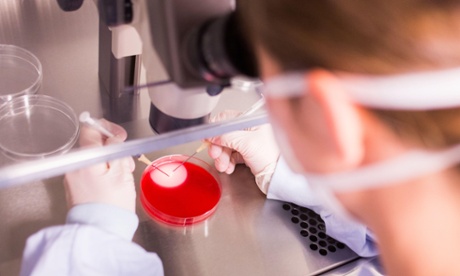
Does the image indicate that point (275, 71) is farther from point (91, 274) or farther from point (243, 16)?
point (91, 274)

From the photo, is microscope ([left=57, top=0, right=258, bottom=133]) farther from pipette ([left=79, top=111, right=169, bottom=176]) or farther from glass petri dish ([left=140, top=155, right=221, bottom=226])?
glass petri dish ([left=140, top=155, right=221, bottom=226])

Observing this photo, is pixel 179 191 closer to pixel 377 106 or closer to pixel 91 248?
pixel 91 248

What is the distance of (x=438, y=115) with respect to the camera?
18.0 inches

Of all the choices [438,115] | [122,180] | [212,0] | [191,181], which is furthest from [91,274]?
[438,115]

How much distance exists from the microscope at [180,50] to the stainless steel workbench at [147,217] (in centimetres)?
9

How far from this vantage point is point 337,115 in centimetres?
46

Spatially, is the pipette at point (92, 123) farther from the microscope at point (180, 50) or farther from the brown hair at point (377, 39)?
the brown hair at point (377, 39)

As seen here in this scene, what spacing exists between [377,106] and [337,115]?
0.12 feet

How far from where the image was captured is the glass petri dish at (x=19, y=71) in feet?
2.91

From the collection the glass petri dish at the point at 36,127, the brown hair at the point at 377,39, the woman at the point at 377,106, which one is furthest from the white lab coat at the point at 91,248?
the brown hair at the point at 377,39

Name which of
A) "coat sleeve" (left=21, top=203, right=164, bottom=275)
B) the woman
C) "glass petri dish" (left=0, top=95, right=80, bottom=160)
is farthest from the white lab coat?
the woman

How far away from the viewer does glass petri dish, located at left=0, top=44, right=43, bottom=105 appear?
89 cm

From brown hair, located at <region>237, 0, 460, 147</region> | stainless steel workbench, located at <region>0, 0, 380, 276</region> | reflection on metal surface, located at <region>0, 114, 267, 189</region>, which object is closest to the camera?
brown hair, located at <region>237, 0, 460, 147</region>

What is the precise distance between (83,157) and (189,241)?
1.17 feet
